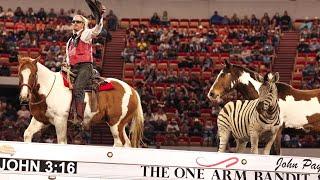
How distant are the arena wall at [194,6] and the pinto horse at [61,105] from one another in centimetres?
1905

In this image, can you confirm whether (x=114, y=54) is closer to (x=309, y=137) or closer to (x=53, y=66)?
(x=53, y=66)

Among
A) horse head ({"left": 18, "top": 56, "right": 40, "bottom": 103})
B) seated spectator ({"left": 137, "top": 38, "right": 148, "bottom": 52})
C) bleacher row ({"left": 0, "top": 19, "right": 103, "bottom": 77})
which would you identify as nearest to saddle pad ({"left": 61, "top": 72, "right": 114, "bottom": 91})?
horse head ({"left": 18, "top": 56, "right": 40, "bottom": 103})

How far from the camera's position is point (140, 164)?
952cm

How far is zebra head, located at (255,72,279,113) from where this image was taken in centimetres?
1173

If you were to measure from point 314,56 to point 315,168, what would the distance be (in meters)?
16.5

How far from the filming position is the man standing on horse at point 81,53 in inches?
444

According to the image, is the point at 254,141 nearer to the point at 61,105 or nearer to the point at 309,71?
the point at 61,105

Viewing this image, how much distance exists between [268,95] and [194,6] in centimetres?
1950

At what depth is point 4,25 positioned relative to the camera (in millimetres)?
27594

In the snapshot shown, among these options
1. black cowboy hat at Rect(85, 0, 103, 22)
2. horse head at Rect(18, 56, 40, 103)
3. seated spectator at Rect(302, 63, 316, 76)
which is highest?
black cowboy hat at Rect(85, 0, 103, 22)

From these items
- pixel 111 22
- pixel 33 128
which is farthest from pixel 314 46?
pixel 33 128

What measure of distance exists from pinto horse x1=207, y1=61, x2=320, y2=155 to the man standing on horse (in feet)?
8.19

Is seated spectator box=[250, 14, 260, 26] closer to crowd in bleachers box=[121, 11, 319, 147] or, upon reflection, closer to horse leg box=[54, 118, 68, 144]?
crowd in bleachers box=[121, 11, 319, 147]

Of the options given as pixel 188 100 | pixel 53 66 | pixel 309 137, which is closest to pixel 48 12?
pixel 53 66
